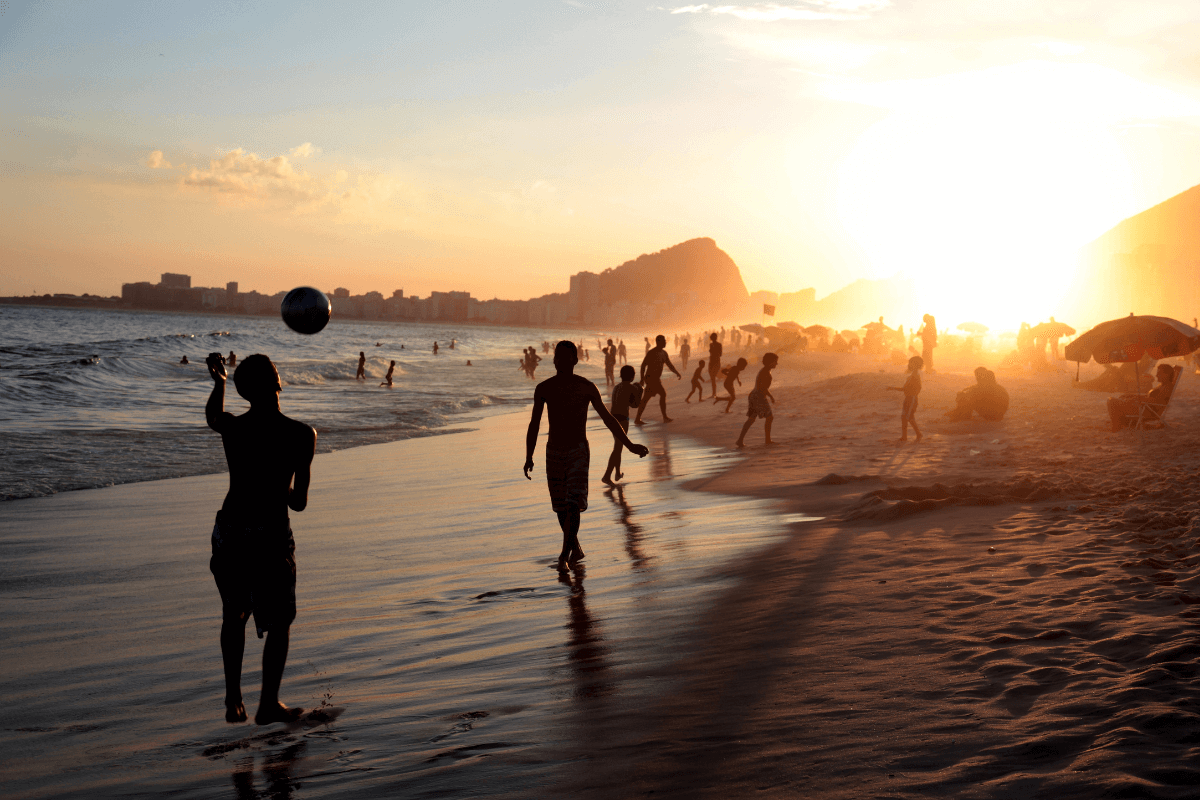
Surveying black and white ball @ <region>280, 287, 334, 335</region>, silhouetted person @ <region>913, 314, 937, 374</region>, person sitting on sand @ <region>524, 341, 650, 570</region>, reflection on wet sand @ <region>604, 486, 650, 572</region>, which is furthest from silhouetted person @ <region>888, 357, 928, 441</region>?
silhouetted person @ <region>913, 314, 937, 374</region>

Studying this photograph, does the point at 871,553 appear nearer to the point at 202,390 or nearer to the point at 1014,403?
the point at 1014,403

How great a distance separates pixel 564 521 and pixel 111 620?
338cm

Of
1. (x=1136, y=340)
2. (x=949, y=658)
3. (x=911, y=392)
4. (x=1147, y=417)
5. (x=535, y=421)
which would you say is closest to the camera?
(x=949, y=658)

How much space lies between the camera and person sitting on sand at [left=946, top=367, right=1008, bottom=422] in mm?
15125

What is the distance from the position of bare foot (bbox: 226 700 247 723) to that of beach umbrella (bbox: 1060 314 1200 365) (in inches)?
580

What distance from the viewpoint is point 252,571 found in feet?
12.1

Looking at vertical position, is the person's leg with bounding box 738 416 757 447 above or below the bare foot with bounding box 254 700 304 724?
above

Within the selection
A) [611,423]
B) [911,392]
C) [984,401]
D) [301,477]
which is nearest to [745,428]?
[911,392]

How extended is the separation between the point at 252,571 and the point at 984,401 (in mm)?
14837

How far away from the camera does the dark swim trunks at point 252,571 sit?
12.1 ft

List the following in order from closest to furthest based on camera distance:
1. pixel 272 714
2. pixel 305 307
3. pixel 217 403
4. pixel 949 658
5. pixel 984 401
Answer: pixel 272 714, pixel 217 403, pixel 949 658, pixel 305 307, pixel 984 401

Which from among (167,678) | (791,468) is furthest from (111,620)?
(791,468)

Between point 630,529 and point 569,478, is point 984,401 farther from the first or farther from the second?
point 569,478

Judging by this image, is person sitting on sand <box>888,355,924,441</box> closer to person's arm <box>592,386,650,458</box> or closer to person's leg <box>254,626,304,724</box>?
person's arm <box>592,386,650,458</box>
